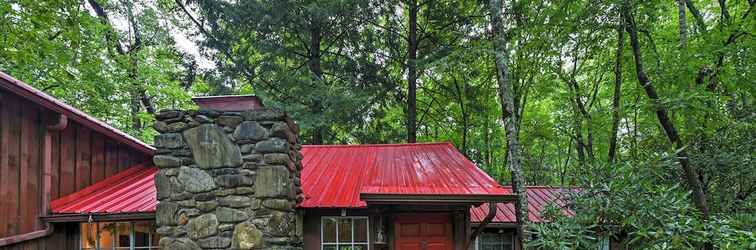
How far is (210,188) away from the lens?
427 centimetres

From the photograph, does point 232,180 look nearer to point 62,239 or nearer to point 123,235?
point 123,235

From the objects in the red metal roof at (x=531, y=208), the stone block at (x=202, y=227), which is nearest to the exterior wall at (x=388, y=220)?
the red metal roof at (x=531, y=208)

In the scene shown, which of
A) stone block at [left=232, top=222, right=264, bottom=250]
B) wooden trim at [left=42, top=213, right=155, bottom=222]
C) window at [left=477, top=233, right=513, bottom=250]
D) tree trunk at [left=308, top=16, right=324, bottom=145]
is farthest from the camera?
tree trunk at [left=308, top=16, right=324, bottom=145]

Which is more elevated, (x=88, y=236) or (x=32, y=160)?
(x=32, y=160)

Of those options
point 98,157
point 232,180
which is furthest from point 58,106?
point 232,180

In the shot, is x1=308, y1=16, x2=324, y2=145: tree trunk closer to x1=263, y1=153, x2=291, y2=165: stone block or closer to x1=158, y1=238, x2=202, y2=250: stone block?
x1=263, y1=153, x2=291, y2=165: stone block

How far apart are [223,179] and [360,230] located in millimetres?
2252

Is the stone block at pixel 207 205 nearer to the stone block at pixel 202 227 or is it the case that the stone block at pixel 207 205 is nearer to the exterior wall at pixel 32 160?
the stone block at pixel 202 227

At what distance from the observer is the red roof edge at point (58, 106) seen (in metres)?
4.23

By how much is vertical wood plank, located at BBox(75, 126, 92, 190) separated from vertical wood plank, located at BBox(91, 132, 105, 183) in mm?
68

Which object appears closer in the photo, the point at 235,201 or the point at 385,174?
the point at 235,201

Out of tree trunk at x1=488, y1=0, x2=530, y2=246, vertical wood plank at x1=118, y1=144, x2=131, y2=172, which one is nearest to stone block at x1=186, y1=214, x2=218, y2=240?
vertical wood plank at x1=118, y1=144, x2=131, y2=172

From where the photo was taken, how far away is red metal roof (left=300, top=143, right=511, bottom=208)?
496cm

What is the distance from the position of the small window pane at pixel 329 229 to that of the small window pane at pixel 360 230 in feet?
1.08
